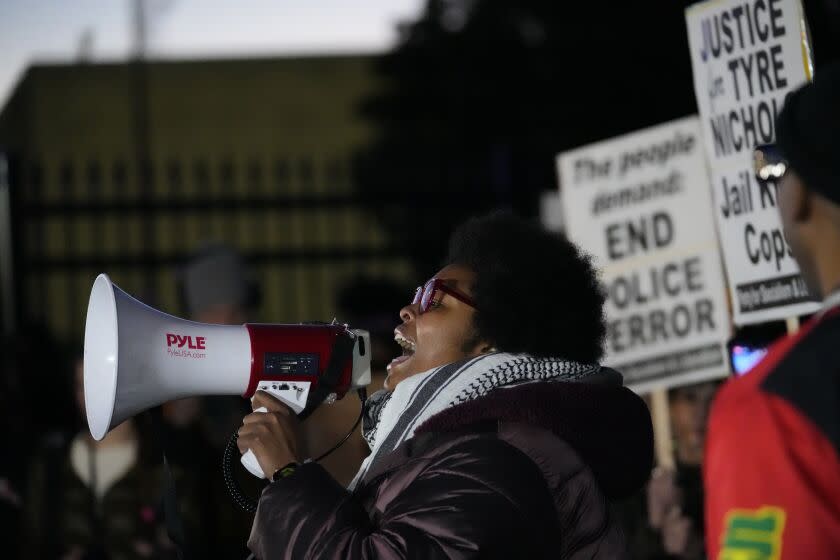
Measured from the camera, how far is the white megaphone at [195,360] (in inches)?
108

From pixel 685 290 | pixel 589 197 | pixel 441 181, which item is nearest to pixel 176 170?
pixel 441 181

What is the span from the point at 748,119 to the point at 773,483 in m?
2.82

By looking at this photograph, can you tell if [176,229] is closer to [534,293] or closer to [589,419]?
[534,293]

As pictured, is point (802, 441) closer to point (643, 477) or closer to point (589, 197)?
point (643, 477)

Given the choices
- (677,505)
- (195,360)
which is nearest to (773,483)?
(195,360)

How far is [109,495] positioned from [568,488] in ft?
9.62

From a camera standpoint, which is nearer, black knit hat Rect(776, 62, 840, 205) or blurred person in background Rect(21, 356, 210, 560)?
black knit hat Rect(776, 62, 840, 205)

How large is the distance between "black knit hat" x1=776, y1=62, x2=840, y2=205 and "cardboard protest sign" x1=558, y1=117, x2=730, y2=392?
11.1 feet

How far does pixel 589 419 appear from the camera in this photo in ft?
8.23

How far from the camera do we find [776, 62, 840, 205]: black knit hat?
1.55 metres

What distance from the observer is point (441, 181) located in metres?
7.61

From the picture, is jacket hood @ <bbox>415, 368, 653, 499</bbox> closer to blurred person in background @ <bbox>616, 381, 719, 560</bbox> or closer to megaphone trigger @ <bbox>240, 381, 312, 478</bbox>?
megaphone trigger @ <bbox>240, 381, 312, 478</bbox>

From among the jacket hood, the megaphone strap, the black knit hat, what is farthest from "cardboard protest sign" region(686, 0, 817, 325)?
the black knit hat

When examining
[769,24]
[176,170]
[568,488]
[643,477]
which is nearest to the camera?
[568,488]
